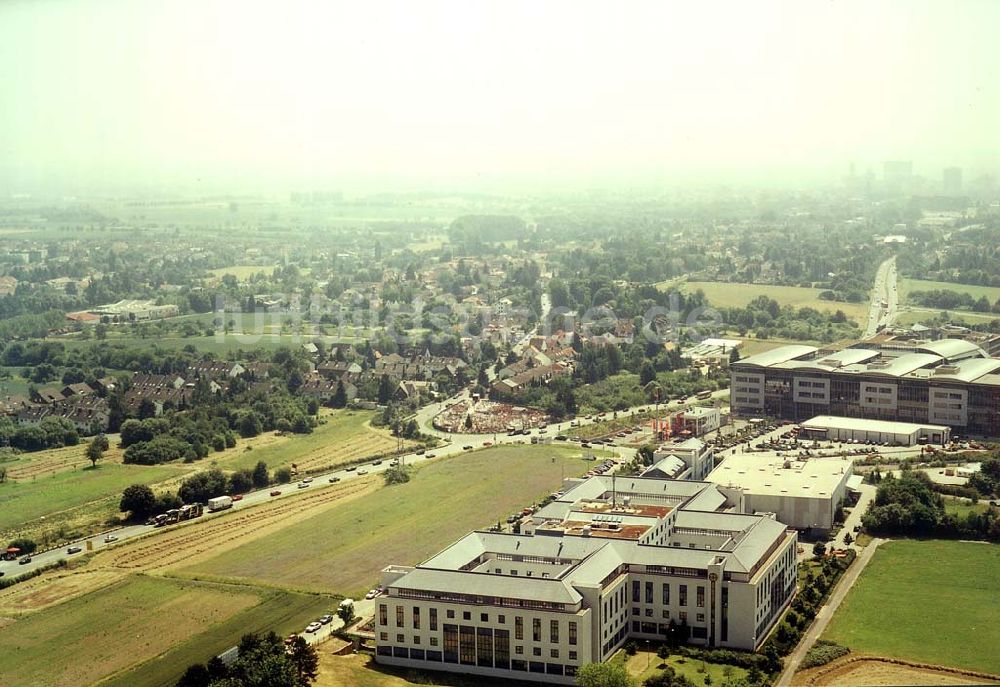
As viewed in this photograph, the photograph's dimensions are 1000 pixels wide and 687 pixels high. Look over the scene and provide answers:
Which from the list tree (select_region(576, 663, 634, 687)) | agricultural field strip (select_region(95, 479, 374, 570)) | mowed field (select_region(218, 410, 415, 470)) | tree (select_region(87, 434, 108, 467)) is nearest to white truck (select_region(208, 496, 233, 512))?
agricultural field strip (select_region(95, 479, 374, 570))

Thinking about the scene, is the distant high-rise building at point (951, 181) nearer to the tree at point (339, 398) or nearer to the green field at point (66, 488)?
the tree at point (339, 398)

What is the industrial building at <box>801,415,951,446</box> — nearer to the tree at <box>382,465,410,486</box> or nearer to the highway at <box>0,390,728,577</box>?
the highway at <box>0,390,728,577</box>

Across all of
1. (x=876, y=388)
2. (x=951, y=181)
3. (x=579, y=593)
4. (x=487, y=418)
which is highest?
(x=951, y=181)

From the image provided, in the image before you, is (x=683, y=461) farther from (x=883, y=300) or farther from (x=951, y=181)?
(x=951, y=181)

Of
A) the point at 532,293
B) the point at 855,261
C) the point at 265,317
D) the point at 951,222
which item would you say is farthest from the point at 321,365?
the point at 951,222

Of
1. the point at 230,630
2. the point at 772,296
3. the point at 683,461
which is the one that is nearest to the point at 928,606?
the point at 683,461

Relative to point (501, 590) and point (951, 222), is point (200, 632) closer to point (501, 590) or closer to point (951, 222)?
point (501, 590)
